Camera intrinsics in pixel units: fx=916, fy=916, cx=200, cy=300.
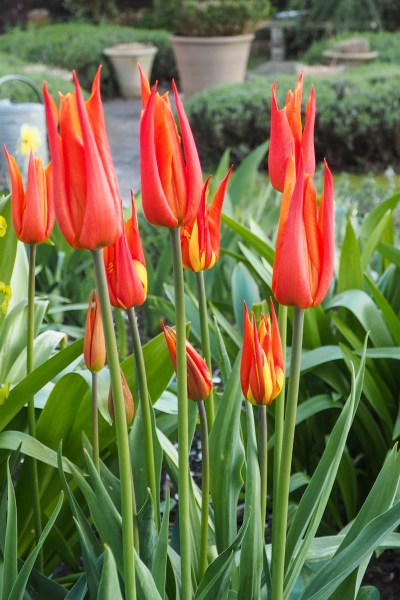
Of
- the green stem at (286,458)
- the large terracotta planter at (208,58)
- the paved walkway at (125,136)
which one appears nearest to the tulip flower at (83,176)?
the green stem at (286,458)

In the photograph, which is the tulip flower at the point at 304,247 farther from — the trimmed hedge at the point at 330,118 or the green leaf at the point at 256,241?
the trimmed hedge at the point at 330,118

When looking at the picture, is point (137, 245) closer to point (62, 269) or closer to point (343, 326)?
point (343, 326)

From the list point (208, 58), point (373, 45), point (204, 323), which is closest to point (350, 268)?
point (204, 323)

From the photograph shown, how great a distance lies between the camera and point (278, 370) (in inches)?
42.9

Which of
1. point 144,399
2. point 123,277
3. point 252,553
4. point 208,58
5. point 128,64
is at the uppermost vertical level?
point 123,277

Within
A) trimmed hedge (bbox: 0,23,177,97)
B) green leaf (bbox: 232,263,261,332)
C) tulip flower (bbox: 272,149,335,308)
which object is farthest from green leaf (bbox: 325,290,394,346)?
trimmed hedge (bbox: 0,23,177,97)

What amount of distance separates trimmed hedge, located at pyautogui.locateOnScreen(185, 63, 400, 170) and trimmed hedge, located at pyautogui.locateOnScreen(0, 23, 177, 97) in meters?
4.08

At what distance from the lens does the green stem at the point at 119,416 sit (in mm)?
874

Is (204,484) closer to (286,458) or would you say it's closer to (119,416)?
(286,458)

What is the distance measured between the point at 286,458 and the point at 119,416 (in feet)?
0.73

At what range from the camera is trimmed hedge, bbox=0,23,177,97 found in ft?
39.1

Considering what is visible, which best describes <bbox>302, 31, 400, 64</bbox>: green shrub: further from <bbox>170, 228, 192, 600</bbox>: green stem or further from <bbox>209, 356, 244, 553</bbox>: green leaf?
<bbox>170, 228, 192, 600</bbox>: green stem

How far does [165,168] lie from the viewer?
0.91m

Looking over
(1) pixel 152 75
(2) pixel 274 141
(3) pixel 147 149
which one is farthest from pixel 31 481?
(1) pixel 152 75
